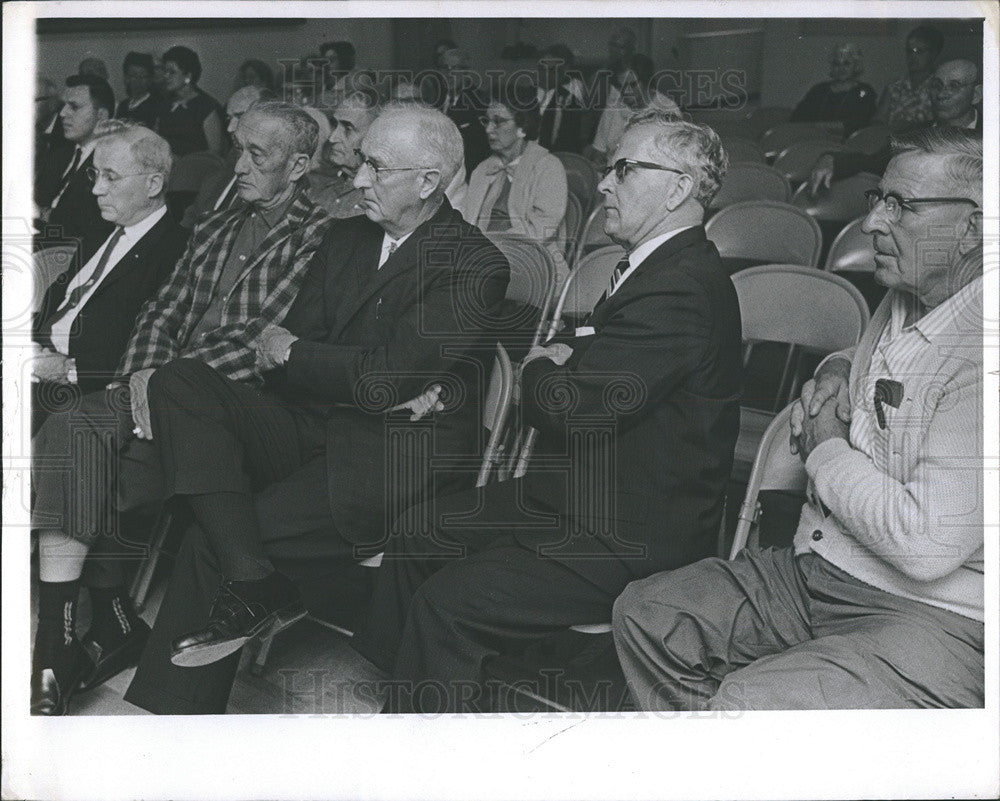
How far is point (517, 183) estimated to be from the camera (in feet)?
10.3

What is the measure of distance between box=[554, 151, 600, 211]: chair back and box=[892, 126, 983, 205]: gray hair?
0.82 meters

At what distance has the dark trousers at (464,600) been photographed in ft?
9.75

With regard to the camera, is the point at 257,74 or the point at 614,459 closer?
the point at 614,459

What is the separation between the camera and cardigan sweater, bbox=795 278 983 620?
2891 mm

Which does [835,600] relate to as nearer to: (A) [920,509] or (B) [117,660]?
(A) [920,509]

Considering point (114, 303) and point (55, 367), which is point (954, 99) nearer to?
point (114, 303)

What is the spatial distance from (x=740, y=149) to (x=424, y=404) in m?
1.11

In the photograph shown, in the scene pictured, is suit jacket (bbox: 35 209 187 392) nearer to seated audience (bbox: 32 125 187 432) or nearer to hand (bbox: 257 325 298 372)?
seated audience (bbox: 32 125 187 432)

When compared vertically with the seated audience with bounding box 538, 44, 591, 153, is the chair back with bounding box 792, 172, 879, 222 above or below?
below

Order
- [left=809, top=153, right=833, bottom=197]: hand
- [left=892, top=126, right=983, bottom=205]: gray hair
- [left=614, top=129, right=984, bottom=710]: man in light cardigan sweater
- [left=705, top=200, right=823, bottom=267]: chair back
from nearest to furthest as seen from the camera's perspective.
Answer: [left=614, top=129, right=984, bottom=710]: man in light cardigan sweater → [left=892, top=126, right=983, bottom=205]: gray hair → [left=705, top=200, right=823, bottom=267]: chair back → [left=809, top=153, right=833, bottom=197]: hand

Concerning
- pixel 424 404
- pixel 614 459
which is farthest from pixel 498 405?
pixel 614 459

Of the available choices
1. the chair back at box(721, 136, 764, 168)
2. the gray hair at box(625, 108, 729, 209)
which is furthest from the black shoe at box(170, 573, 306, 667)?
the chair back at box(721, 136, 764, 168)

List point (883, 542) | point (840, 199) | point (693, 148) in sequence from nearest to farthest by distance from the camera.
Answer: point (883, 542) → point (693, 148) → point (840, 199)

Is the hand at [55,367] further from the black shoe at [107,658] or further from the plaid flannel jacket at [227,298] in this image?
the black shoe at [107,658]
